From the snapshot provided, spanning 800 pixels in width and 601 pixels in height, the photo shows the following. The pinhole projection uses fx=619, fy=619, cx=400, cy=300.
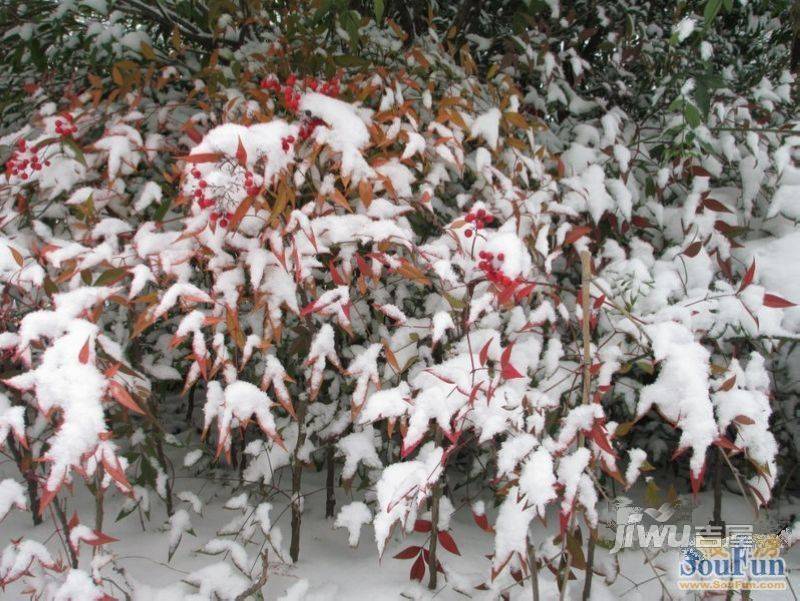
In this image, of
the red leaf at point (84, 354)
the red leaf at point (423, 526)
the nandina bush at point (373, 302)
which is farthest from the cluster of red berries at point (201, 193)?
the red leaf at point (423, 526)

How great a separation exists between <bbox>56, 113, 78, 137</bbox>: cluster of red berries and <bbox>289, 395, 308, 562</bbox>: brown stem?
0.84 metres

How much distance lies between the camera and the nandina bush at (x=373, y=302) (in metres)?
1.15

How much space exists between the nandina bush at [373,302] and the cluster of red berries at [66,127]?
0.04 feet

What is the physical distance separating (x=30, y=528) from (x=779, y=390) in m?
1.98

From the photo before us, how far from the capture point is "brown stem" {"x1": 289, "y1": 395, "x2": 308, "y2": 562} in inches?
56.8

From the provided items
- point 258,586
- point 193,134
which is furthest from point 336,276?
point 258,586

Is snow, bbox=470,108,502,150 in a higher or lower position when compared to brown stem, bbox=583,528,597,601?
higher

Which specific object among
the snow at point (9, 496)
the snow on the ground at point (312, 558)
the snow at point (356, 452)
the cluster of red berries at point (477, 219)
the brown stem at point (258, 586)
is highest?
the cluster of red berries at point (477, 219)

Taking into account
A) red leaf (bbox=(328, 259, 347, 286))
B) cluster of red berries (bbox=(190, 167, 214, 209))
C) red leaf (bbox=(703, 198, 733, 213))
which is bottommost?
red leaf (bbox=(328, 259, 347, 286))

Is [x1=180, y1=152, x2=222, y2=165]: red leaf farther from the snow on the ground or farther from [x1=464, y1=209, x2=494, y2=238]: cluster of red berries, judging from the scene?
the snow on the ground

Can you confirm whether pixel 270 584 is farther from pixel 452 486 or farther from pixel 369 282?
pixel 369 282

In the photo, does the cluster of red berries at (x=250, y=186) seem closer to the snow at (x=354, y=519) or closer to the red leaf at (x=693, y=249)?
the snow at (x=354, y=519)

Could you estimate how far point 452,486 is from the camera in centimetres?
181

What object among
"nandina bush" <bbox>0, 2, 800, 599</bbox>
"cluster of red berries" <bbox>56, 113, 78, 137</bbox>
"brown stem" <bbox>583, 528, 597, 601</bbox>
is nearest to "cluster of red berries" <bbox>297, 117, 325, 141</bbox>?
"nandina bush" <bbox>0, 2, 800, 599</bbox>
